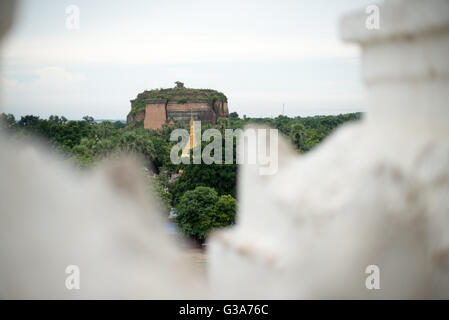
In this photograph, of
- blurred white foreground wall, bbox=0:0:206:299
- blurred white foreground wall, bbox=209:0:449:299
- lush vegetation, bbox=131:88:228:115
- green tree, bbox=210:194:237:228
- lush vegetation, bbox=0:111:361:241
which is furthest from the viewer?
lush vegetation, bbox=131:88:228:115

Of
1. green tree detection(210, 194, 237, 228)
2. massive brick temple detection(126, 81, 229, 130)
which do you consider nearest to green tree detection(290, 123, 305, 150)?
green tree detection(210, 194, 237, 228)

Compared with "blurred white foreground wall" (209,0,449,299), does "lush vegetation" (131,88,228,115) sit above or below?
above

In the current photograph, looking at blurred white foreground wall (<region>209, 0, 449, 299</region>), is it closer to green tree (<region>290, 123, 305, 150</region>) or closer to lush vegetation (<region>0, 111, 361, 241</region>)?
lush vegetation (<region>0, 111, 361, 241</region>)

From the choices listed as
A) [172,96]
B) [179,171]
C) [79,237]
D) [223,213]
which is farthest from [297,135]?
[172,96]

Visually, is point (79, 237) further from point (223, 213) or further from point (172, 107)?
point (172, 107)

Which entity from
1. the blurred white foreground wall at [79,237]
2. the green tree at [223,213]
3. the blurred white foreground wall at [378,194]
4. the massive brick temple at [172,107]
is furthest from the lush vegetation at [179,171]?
the massive brick temple at [172,107]

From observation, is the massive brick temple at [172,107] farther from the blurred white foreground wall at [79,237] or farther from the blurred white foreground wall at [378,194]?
the blurred white foreground wall at [378,194]
